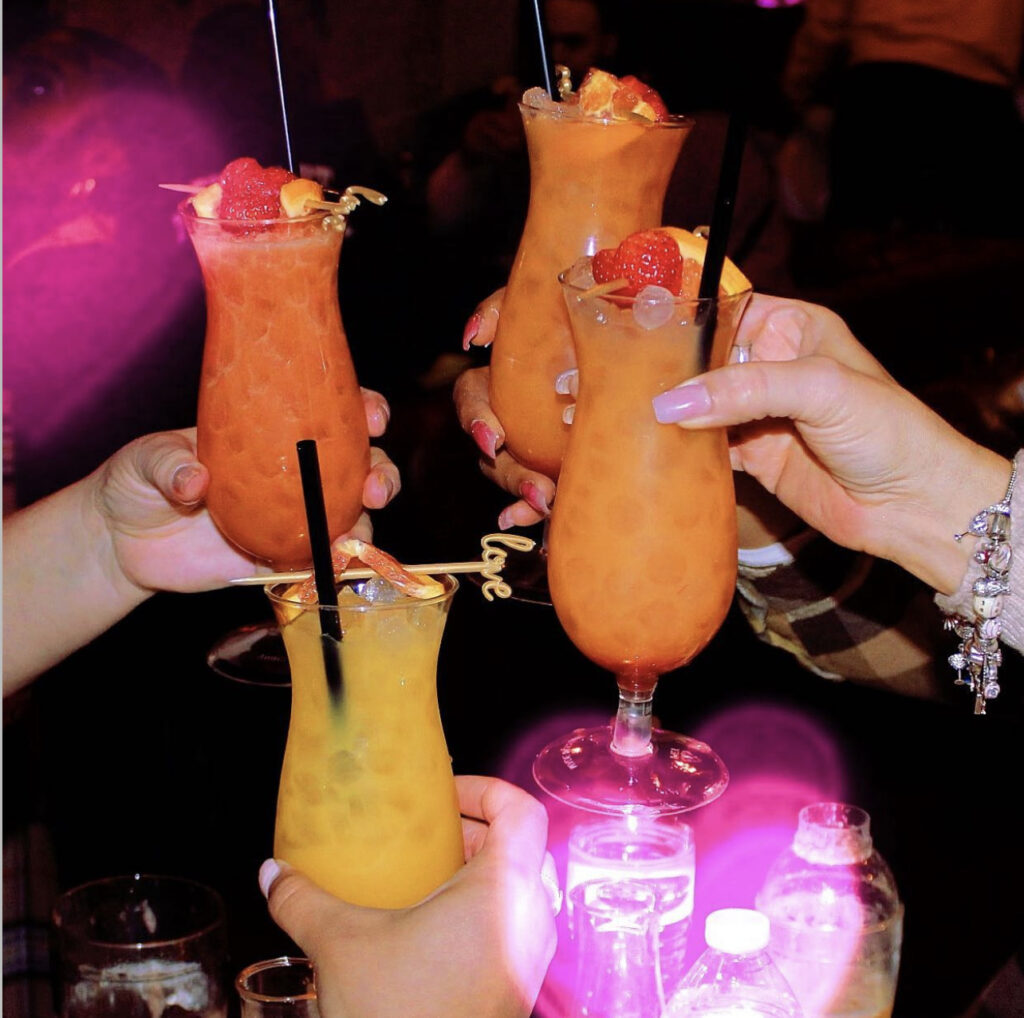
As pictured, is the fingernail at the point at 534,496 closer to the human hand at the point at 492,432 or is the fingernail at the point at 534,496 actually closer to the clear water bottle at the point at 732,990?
the human hand at the point at 492,432

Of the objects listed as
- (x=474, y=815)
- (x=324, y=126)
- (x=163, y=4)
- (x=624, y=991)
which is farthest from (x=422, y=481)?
(x=624, y=991)

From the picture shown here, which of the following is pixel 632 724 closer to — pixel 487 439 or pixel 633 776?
pixel 633 776

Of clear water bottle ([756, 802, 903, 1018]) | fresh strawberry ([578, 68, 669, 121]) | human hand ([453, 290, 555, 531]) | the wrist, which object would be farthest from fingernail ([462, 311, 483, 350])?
clear water bottle ([756, 802, 903, 1018])

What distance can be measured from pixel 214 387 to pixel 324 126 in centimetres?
224

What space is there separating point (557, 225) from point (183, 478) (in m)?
0.49

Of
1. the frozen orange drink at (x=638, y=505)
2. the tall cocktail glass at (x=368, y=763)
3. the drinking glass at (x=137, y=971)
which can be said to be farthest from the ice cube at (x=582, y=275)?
the drinking glass at (x=137, y=971)

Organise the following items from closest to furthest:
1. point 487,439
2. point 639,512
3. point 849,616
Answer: point 639,512 → point 487,439 → point 849,616

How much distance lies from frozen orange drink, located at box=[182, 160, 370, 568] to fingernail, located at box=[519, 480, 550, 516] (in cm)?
27

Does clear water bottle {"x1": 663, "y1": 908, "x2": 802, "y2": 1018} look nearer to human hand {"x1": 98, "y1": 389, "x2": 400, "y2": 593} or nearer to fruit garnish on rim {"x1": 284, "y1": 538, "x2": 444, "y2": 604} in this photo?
fruit garnish on rim {"x1": 284, "y1": 538, "x2": 444, "y2": 604}

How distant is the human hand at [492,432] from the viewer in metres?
1.56

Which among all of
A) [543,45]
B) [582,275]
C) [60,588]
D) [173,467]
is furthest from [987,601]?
[60,588]

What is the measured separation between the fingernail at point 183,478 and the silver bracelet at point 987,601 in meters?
0.83

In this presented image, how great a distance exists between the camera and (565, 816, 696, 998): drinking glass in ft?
4.11

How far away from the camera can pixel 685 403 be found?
3.82ft
